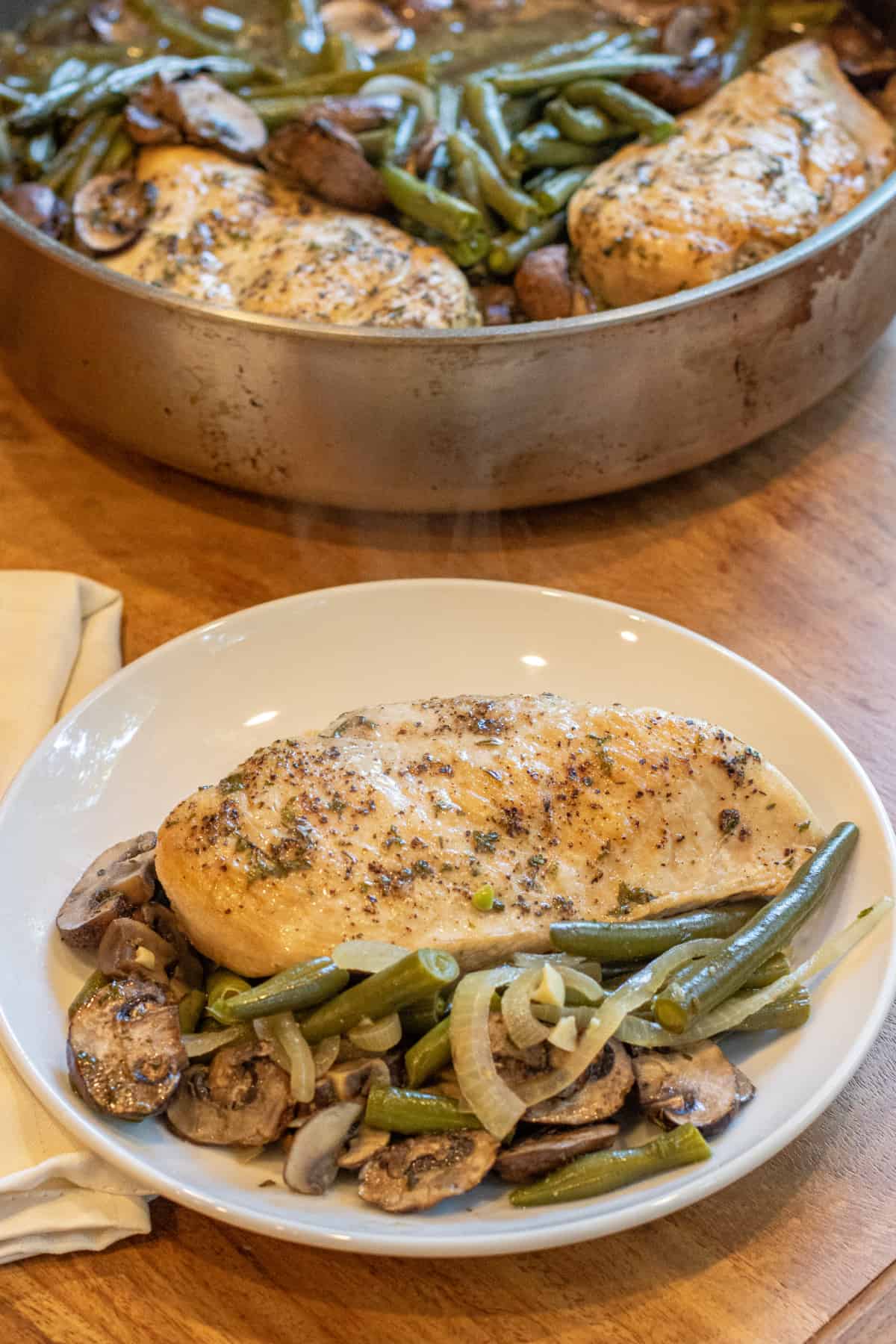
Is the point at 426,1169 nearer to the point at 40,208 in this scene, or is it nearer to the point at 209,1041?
the point at 209,1041

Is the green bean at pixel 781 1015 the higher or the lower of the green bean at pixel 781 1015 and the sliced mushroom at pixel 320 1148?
the higher

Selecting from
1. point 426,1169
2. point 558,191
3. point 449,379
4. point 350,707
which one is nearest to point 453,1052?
point 426,1169

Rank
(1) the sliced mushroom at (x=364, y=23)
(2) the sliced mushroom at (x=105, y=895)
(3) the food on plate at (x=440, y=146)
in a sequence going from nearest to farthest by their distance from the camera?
(2) the sliced mushroom at (x=105, y=895) < (3) the food on plate at (x=440, y=146) < (1) the sliced mushroom at (x=364, y=23)

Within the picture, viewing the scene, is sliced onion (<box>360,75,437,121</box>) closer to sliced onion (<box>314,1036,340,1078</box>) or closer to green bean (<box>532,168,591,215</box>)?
green bean (<box>532,168,591,215</box>)

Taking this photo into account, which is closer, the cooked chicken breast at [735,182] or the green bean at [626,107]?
the cooked chicken breast at [735,182]

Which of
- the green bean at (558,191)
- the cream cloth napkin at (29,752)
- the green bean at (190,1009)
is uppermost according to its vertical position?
the green bean at (558,191)

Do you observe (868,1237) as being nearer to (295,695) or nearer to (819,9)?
(295,695)

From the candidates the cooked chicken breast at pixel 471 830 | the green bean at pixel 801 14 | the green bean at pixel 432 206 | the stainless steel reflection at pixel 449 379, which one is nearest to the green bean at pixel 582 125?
the green bean at pixel 432 206

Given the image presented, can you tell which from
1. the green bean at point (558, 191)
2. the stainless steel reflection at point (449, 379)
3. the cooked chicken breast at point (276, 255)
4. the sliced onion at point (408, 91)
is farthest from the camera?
the sliced onion at point (408, 91)

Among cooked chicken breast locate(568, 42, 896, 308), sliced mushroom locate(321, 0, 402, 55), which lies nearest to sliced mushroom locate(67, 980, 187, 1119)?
cooked chicken breast locate(568, 42, 896, 308)

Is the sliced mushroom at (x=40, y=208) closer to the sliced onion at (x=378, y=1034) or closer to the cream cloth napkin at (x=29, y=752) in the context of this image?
the cream cloth napkin at (x=29, y=752)
